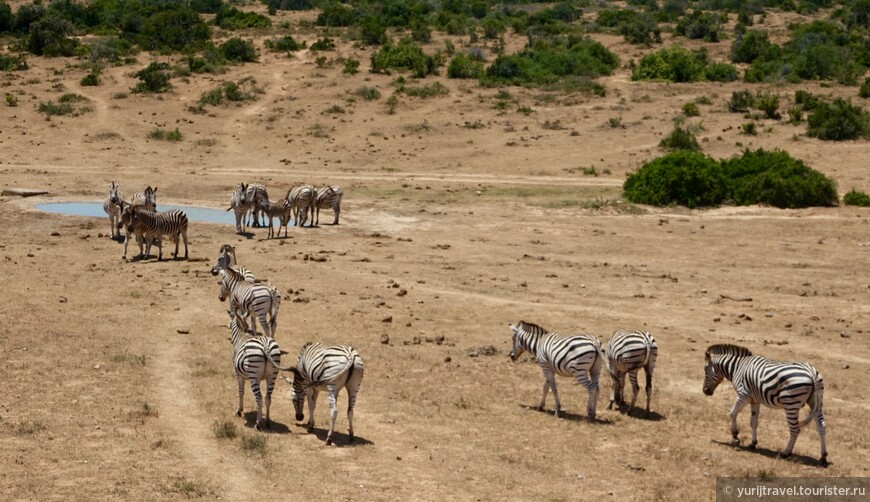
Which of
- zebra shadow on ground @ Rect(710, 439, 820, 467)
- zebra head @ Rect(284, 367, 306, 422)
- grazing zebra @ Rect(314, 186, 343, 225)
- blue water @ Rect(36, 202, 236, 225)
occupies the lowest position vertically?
zebra shadow on ground @ Rect(710, 439, 820, 467)

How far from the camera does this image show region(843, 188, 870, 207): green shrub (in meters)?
36.4

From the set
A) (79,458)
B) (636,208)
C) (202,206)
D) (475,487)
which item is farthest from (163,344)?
(636,208)

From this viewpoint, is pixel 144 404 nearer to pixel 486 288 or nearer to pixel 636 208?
pixel 486 288

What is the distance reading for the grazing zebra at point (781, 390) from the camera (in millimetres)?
13883

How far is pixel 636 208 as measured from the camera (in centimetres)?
3612

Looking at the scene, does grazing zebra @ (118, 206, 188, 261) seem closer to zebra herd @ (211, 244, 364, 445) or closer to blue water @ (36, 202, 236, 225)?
blue water @ (36, 202, 236, 225)

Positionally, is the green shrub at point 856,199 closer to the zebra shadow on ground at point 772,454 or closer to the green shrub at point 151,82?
the zebra shadow on ground at point 772,454

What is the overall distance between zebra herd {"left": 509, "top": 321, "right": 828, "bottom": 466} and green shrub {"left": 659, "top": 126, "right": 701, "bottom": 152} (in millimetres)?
29853

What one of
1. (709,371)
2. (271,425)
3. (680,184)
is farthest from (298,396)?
(680,184)

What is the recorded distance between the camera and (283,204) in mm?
30719

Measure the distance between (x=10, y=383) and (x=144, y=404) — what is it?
235 centimetres

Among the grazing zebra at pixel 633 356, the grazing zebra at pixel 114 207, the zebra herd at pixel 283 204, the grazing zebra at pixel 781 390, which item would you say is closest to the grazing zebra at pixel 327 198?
the zebra herd at pixel 283 204

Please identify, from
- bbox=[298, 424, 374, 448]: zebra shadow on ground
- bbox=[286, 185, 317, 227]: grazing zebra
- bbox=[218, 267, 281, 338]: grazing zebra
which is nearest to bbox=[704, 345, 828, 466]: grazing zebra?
bbox=[298, 424, 374, 448]: zebra shadow on ground

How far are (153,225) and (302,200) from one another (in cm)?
598
